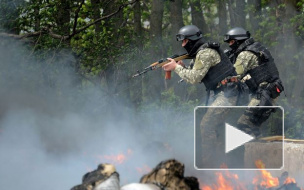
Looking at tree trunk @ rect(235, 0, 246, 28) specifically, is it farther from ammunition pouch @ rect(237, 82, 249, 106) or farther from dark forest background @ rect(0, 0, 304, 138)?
ammunition pouch @ rect(237, 82, 249, 106)

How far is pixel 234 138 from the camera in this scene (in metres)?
9.91

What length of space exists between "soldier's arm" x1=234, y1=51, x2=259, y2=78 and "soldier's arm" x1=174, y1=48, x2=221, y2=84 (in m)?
0.91

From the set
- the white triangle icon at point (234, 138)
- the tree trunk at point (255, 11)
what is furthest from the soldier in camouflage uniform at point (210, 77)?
the tree trunk at point (255, 11)

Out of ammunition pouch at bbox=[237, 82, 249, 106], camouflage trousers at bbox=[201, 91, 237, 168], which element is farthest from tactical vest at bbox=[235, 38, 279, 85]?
camouflage trousers at bbox=[201, 91, 237, 168]

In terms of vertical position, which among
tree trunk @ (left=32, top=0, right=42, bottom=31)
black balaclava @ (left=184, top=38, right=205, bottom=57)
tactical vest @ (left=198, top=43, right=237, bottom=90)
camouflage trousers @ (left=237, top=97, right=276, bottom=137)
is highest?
tree trunk @ (left=32, top=0, right=42, bottom=31)

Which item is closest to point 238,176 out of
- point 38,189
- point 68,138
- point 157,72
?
point 38,189

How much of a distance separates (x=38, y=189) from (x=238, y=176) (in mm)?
2879

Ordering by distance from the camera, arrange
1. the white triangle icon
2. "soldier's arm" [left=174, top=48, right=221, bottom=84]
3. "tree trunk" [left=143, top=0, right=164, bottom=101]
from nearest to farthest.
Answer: the white triangle icon
"soldier's arm" [left=174, top=48, right=221, bottom=84]
"tree trunk" [left=143, top=0, right=164, bottom=101]

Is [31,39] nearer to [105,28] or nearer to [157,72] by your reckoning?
[105,28]

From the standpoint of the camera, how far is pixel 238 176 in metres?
10.3

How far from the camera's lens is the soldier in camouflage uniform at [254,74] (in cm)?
1102

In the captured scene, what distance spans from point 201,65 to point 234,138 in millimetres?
1130
